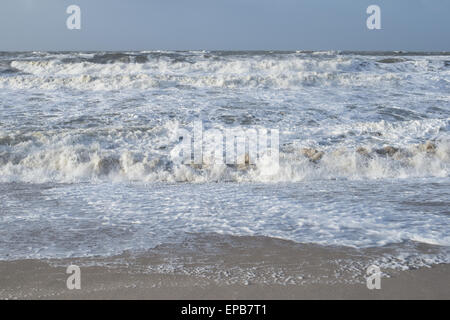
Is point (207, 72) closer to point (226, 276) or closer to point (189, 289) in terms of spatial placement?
point (226, 276)

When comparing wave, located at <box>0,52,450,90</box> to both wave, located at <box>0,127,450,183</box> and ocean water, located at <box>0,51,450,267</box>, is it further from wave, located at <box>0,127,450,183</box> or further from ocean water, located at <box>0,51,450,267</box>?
wave, located at <box>0,127,450,183</box>

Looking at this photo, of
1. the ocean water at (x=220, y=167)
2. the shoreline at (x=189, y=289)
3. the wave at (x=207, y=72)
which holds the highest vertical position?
the wave at (x=207, y=72)

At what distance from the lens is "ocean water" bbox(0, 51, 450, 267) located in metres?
3.67

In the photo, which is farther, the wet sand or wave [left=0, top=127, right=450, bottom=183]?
wave [left=0, top=127, right=450, bottom=183]

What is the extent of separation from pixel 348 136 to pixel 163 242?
5003 millimetres

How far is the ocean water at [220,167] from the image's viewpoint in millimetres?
3668

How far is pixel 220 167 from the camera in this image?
6.11m

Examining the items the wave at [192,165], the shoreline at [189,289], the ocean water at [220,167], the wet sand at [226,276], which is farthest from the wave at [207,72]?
the shoreline at [189,289]

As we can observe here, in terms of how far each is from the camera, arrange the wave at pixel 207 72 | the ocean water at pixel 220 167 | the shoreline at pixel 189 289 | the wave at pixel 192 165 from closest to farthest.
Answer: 1. the shoreline at pixel 189 289
2. the ocean water at pixel 220 167
3. the wave at pixel 192 165
4. the wave at pixel 207 72

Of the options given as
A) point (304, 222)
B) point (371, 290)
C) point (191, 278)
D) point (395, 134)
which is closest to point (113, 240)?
point (191, 278)

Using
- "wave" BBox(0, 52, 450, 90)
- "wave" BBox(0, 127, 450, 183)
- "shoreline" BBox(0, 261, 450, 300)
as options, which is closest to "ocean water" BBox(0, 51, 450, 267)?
"wave" BBox(0, 127, 450, 183)

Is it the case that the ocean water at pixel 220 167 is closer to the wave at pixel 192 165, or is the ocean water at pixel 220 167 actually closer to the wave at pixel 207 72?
the wave at pixel 192 165

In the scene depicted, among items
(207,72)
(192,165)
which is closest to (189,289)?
(192,165)

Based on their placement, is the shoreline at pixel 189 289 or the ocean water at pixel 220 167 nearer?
the shoreline at pixel 189 289
